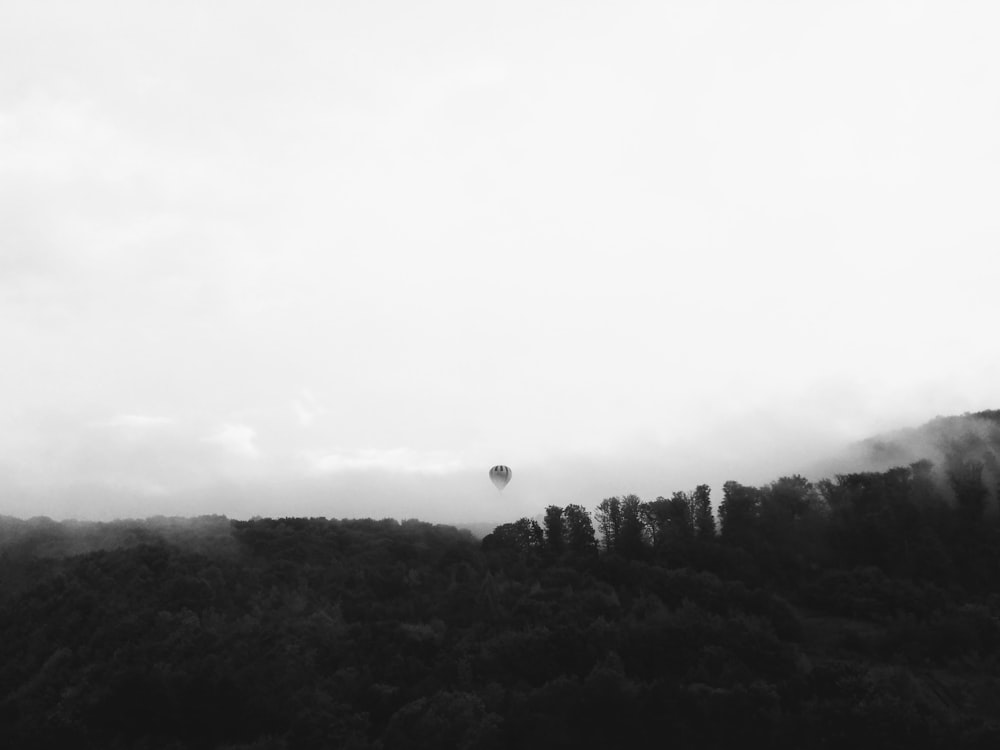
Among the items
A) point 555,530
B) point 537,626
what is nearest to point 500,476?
point 555,530

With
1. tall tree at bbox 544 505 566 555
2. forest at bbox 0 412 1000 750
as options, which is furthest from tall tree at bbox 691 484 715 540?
tall tree at bbox 544 505 566 555

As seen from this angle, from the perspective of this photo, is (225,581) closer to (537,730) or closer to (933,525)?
(537,730)

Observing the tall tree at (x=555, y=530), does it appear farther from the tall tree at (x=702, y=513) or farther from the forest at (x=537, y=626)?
the tall tree at (x=702, y=513)

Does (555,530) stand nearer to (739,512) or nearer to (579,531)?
(579,531)

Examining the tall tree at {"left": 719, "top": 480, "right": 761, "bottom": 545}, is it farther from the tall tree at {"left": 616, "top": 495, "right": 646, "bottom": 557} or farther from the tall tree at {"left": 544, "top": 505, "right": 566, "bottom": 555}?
the tall tree at {"left": 544, "top": 505, "right": 566, "bottom": 555}

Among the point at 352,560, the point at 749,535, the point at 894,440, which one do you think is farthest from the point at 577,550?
the point at 894,440

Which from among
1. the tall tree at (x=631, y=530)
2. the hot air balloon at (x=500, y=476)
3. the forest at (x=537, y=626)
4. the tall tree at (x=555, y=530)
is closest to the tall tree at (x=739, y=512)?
the forest at (x=537, y=626)
